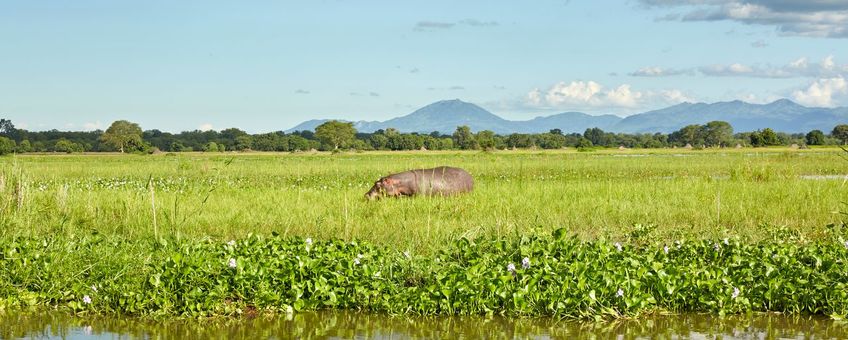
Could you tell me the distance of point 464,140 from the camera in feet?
419

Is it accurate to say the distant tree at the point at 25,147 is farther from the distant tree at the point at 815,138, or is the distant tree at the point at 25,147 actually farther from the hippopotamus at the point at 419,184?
the distant tree at the point at 815,138

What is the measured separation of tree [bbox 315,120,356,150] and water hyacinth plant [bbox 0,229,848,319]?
12005cm

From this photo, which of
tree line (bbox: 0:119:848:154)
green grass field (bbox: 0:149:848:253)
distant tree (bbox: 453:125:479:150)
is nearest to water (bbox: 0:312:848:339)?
green grass field (bbox: 0:149:848:253)

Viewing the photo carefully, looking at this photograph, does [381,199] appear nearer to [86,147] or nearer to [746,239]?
[746,239]

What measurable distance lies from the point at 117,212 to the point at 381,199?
17.8 feet

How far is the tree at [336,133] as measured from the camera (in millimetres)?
132250

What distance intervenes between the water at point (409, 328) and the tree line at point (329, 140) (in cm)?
8536

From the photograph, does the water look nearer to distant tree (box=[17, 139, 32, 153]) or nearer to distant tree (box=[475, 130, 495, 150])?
distant tree (box=[475, 130, 495, 150])

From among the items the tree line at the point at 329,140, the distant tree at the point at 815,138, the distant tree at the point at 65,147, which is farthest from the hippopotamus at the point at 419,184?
the distant tree at the point at 815,138

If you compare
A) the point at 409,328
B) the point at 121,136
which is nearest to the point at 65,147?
the point at 121,136

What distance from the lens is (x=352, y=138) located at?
5359 inches

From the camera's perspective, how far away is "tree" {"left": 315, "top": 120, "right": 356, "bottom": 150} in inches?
→ 5207

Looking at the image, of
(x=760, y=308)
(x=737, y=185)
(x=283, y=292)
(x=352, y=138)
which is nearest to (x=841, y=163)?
(x=737, y=185)

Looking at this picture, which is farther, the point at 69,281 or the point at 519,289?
the point at 69,281
